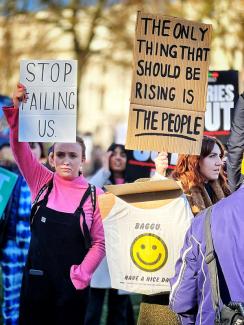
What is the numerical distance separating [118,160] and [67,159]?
9.38 feet

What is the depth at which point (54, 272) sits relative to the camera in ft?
19.5

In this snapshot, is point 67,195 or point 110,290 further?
point 110,290

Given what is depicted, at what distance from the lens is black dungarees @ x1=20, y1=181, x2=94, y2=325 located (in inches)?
234

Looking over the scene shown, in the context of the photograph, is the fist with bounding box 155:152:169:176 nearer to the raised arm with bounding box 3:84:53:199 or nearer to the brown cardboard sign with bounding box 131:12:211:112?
the brown cardboard sign with bounding box 131:12:211:112

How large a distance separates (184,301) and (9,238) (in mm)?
2999

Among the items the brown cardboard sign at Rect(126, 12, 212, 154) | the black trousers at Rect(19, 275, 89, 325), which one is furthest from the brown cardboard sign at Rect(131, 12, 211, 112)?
the black trousers at Rect(19, 275, 89, 325)

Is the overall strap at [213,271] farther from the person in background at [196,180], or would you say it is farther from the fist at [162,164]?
the fist at [162,164]

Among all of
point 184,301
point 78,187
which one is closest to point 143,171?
point 78,187

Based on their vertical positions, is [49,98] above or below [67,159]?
above

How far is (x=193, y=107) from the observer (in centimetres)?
600

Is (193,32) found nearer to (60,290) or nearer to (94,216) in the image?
(94,216)

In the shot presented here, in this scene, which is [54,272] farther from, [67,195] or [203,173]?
[203,173]

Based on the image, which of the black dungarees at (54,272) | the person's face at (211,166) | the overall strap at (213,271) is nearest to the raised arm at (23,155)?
the black dungarees at (54,272)

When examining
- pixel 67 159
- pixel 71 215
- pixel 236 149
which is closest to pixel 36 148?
pixel 67 159
